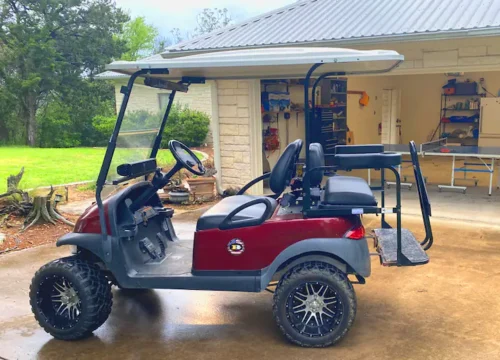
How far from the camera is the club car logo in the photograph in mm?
3377

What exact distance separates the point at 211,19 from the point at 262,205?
3862 centimetres

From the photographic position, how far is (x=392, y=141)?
12.7 meters

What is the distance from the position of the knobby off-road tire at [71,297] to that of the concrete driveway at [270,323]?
0.12 metres

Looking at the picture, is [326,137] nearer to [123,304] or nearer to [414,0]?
[414,0]

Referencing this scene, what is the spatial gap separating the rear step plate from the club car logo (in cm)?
101

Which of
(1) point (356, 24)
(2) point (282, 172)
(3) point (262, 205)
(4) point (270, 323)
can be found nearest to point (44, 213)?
(3) point (262, 205)

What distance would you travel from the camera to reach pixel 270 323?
373cm

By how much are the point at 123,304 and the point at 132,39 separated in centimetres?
3336

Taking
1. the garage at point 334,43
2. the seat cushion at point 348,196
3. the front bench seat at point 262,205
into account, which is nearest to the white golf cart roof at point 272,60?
the front bench seat at point 262,205

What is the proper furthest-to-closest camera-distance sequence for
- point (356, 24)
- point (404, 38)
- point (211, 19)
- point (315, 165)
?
point (211, 19)
point (356, 24)
point (404, 38)
point (315, 165)

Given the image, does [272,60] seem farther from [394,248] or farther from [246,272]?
[394,248]

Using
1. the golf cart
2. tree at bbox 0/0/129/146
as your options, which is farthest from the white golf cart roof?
tree at bbox 0/0/129/146

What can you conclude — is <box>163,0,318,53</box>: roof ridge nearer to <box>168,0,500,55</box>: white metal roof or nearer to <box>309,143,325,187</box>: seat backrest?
<box>168,0,500,55</box>: white metal roof

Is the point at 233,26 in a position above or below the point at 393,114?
above
